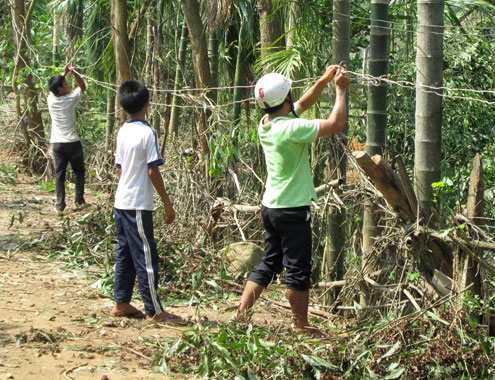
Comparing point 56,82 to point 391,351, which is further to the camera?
point 56,82

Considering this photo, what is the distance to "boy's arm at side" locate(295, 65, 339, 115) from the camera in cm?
511

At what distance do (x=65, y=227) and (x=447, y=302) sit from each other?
4746 mm

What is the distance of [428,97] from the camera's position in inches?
201

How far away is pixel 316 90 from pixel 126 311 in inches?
87.8

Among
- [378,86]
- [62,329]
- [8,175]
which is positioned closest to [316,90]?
[378,86]

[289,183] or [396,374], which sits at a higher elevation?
[289,183]

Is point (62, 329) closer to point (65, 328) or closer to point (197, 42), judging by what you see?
point (65, 328)

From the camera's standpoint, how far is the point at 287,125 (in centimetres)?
496

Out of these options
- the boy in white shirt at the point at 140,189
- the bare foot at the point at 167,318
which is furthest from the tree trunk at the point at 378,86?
the bare foot at the point at 167,318

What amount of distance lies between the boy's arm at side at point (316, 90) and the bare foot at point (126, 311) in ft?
6.50

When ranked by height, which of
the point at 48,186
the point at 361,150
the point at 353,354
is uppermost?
the point at 361,150

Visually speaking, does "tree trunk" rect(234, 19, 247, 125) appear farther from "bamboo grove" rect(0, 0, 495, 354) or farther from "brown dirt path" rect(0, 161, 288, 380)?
"brown dirt path" rect(0, 161, 288, 380)

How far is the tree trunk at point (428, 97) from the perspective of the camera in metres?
5.05

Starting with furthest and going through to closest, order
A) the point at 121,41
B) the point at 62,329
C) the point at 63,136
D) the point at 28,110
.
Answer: the point at 28,110 < the point at 63,136 < the point at 121,41 < the point at 62,329
